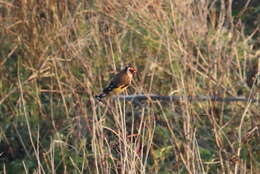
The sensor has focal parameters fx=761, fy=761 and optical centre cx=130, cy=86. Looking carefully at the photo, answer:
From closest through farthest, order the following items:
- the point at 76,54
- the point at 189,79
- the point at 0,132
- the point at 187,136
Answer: the point at 187,136
the point at 76,54
the point at 189,79
the point at 0,132

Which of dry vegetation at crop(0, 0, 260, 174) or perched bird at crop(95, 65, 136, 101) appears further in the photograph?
dry vegetation at crop(0, 0, 260, 174)

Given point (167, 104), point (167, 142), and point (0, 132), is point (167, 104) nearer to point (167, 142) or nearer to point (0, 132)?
point (167, 142)

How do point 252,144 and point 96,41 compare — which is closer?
point 252,144

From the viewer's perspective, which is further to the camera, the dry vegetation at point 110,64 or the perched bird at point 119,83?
the dry vegetation at point 110,64

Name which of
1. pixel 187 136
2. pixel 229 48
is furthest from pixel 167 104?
pixel 187 136

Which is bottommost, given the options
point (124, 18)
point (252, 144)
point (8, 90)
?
point (252, 144)

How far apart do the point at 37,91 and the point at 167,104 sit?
97cm

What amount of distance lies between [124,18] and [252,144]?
1.41 m

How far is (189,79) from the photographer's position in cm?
500

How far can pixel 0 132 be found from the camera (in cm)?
542

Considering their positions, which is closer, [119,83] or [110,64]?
[119,83]

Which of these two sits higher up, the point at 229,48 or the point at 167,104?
the point at 229,48

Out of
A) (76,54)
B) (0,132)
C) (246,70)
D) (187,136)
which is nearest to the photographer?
(187,136)

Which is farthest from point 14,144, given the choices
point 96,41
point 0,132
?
point 96,41
